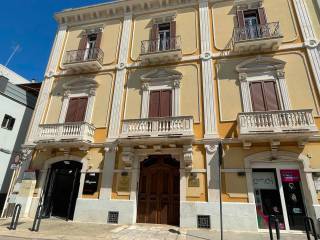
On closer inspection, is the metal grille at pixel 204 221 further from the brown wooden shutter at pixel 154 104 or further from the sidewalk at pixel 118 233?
the brown wooden shutter at pixel 154 104

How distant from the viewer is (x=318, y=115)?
32.2 feet

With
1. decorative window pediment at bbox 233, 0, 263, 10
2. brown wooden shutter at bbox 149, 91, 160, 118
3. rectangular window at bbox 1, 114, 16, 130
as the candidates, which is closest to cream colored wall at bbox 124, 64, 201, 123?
brown wooden shutter at bbox 149, 91, 160, 118

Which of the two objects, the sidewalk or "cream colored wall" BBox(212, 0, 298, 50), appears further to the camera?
"cream colored wall" BBox(212, 0, 298, 50)

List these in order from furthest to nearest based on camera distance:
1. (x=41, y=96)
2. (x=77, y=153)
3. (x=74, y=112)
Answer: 1. (x=41, y=96)
2. (x=74, y=112)
3. (x=77, y=153)

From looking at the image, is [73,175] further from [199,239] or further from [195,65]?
[195,65]

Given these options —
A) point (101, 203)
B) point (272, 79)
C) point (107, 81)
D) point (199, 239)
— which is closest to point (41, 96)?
point (107, 81)

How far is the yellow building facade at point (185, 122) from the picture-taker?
9.48 metres

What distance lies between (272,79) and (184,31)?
5.87 metres

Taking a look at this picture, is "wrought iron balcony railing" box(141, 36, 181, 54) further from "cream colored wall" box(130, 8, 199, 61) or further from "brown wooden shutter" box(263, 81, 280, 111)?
"brown wooden shutter" box(263, 81, 280, 111)

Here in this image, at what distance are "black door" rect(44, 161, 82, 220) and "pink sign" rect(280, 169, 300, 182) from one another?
9.79 metres

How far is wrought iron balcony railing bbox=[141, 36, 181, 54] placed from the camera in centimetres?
1321

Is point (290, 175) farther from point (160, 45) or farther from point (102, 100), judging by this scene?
point (102, 100)

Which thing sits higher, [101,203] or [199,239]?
[101,203]

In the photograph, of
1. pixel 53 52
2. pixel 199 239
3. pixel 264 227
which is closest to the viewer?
pixel 199 239
